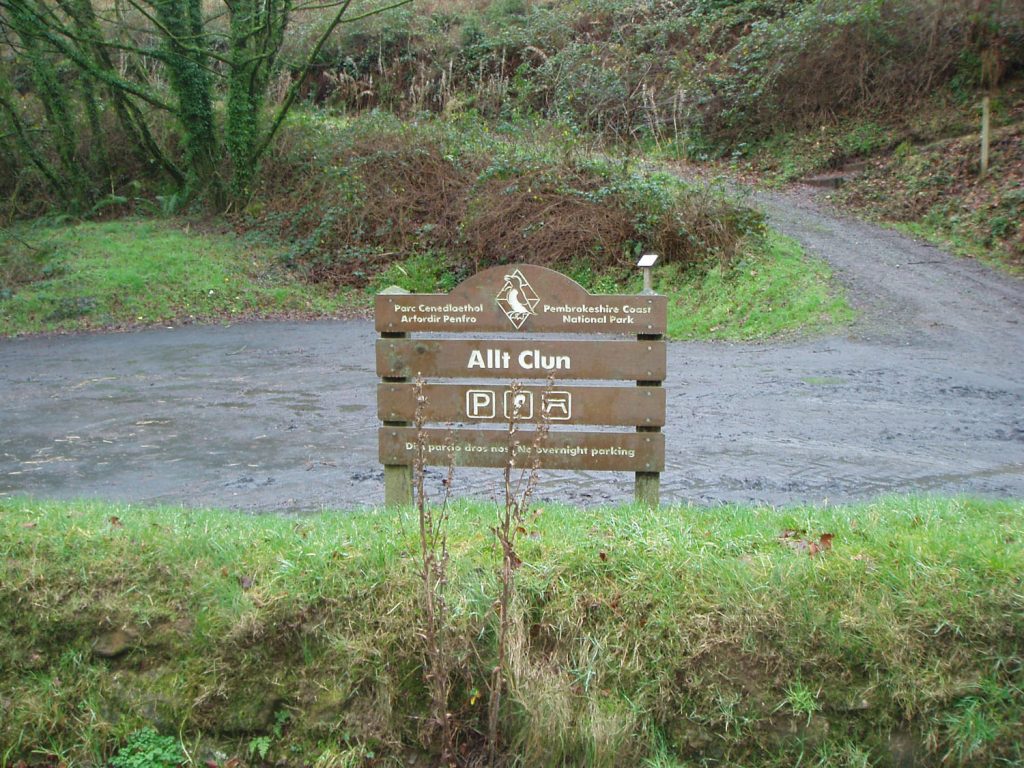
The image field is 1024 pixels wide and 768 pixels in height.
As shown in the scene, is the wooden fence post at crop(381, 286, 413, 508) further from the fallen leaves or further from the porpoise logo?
the fallen leaves

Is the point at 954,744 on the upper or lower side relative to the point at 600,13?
lower

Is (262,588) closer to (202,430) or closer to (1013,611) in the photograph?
(1013,611)

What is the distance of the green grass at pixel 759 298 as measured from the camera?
1568 cm

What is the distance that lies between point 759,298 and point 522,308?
→ 11375mm

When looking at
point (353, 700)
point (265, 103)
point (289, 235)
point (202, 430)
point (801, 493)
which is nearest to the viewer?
point (353, 700)

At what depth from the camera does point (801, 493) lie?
288 inches

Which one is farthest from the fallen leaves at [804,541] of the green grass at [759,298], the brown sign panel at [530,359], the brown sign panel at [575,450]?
the green grass at [759,298]

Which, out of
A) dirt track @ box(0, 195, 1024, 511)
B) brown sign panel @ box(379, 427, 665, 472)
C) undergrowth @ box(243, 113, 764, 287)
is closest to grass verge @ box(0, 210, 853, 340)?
undergrowth @ box(243, 113, 764, 287)

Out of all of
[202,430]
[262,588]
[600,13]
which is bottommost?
[202,430]

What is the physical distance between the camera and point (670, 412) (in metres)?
10.4

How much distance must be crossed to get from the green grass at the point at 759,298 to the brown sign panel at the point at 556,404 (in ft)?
32.2

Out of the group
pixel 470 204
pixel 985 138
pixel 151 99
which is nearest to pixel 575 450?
pixel 470 204

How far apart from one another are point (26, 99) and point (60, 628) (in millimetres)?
26281

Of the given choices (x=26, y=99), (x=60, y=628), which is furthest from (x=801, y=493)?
(x=26, y=99)
